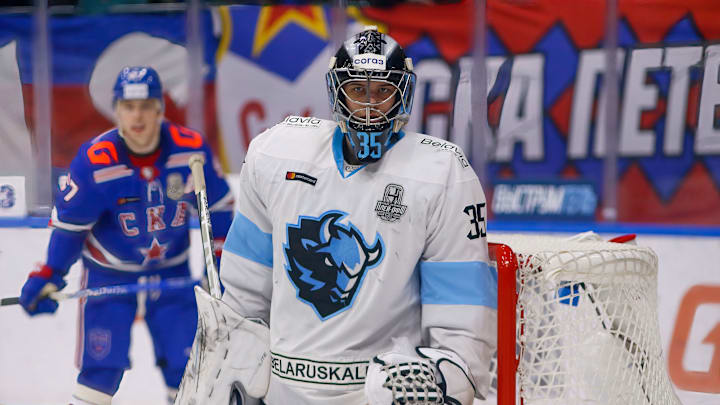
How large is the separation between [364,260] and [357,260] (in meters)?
0.01

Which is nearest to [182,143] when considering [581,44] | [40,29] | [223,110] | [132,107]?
[132,107]

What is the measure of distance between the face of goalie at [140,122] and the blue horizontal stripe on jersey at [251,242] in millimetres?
1378

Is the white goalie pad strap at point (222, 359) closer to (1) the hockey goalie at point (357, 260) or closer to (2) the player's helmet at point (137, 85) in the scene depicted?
(1) the hockey goalie at point (357, 260)

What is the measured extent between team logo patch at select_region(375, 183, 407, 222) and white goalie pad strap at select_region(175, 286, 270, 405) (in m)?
0.35

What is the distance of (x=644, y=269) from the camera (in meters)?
1.85

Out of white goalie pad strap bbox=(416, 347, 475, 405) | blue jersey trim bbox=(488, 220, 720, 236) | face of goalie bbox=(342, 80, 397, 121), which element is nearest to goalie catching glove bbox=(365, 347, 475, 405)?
white goalie pad strap bbox=(416, 347, 475, 405)

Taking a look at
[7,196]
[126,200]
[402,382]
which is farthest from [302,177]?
[7,196]

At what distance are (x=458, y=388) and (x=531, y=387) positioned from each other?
26 cm

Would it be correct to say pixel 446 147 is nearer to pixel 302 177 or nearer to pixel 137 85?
pixel 302 177

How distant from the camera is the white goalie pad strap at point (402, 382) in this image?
144 centimetres

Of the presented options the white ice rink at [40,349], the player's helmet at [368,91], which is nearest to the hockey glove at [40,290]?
the white ice rink at [40,349]

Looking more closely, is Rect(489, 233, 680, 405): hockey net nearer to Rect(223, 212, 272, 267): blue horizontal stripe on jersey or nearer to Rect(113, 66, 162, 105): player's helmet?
Rect(223, 212, 272, 267): blue horizontal stripe on jersey

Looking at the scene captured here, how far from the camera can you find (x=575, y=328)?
5.75 ft

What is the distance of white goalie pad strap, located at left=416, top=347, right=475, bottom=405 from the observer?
1.50 meters
